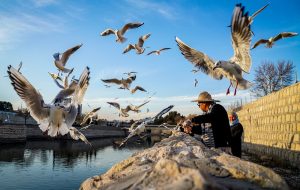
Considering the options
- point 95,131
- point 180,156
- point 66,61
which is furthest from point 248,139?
point 95,131

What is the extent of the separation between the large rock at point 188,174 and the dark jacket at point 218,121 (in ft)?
2.13

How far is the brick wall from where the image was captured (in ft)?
36.1

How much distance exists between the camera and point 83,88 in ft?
30.8

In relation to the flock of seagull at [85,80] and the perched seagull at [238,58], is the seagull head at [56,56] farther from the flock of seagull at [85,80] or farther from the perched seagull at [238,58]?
the perched seagull at [238,58]

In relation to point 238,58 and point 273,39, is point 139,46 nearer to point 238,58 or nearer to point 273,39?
point 273,39

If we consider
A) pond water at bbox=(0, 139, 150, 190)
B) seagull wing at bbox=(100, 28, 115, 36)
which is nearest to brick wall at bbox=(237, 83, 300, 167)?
seagull wing at bbox=(100, 28, 115, 36)

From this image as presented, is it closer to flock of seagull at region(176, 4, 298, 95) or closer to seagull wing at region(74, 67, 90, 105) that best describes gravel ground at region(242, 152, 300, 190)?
flock of seagull at region(176, 4, 298, 95)

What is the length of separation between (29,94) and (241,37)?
16.0 ft

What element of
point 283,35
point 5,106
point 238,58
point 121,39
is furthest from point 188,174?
point 5,106

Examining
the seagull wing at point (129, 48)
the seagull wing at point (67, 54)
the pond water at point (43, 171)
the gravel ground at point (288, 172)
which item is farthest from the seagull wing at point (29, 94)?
the pond water at point (43, 171)

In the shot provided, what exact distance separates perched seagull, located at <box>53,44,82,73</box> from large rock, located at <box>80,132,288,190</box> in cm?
905

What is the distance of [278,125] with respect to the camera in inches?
531

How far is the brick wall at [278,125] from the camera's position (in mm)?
11013

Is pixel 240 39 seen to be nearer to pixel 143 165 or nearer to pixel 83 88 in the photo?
pixel 83 88
